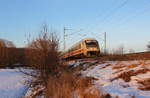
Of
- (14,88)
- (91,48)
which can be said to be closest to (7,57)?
(91,48)

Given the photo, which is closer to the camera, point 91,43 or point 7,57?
point 91,43

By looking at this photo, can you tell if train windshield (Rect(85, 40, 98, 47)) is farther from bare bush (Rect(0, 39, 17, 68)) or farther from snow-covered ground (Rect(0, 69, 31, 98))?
bare bush (Rect(0, 39, 17, 68))

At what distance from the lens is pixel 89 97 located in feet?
18.4

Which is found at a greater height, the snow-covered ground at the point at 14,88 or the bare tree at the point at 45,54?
the bare tree at the point at 45,54

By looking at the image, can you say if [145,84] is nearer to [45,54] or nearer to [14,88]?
[45,54]

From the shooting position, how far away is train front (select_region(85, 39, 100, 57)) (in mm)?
24703

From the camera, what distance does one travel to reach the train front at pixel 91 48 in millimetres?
24703

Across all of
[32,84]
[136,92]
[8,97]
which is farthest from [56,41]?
[136,92]

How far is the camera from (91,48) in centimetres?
2484

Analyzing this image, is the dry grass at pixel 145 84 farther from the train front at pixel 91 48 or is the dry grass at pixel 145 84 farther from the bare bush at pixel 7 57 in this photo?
the bare bush at pixel 7 57

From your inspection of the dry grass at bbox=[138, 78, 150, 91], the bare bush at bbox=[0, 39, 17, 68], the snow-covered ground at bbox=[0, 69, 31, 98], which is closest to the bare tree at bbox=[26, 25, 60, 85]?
the snow-covered ground at bbox=[0, 69, 31, 98]

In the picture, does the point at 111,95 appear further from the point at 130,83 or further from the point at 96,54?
the point at 96,54

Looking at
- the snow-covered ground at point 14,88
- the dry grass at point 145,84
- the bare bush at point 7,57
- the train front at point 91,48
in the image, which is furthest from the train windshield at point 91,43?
the bare bush at point 7,57

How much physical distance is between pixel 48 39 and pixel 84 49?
10255 mm
